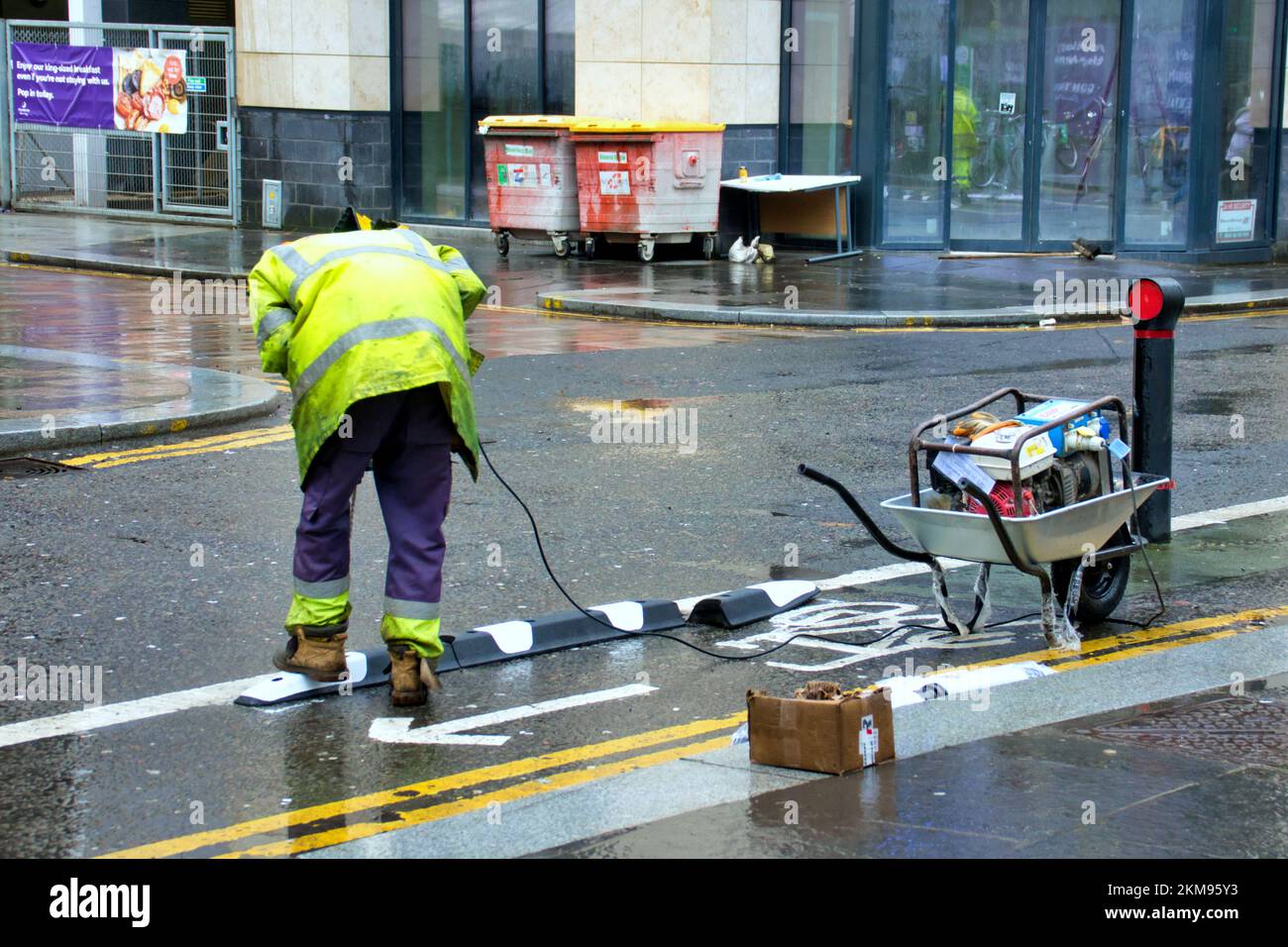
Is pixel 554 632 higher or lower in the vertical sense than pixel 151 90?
lower

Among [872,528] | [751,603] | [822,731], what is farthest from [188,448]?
[822,731]

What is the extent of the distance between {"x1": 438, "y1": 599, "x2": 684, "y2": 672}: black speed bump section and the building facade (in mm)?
15871

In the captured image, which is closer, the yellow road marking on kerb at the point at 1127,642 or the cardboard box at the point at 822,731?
the cardboard box at the point at 822,731

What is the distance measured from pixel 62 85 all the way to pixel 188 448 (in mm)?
17389

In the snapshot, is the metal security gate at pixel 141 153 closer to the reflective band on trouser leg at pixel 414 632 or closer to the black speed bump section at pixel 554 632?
the black speed bump section at pixel 554 632

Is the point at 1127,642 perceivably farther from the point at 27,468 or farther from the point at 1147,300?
the point at 27,468

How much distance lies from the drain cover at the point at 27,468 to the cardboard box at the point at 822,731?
568 cm

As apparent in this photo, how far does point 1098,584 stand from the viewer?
690cm

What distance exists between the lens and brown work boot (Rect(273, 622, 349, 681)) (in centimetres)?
591

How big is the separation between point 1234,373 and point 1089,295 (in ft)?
16.4

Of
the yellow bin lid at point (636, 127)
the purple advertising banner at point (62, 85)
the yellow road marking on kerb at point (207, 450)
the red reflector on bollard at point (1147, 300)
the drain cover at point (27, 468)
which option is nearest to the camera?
the red reflector on bollard at point (1147, 300)

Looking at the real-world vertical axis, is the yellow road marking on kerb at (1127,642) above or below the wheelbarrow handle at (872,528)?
below

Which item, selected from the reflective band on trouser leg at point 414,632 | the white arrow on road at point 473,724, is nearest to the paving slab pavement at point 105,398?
the reflective band on trouser leg at point 414,632

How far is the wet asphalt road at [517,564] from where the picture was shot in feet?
17.4
